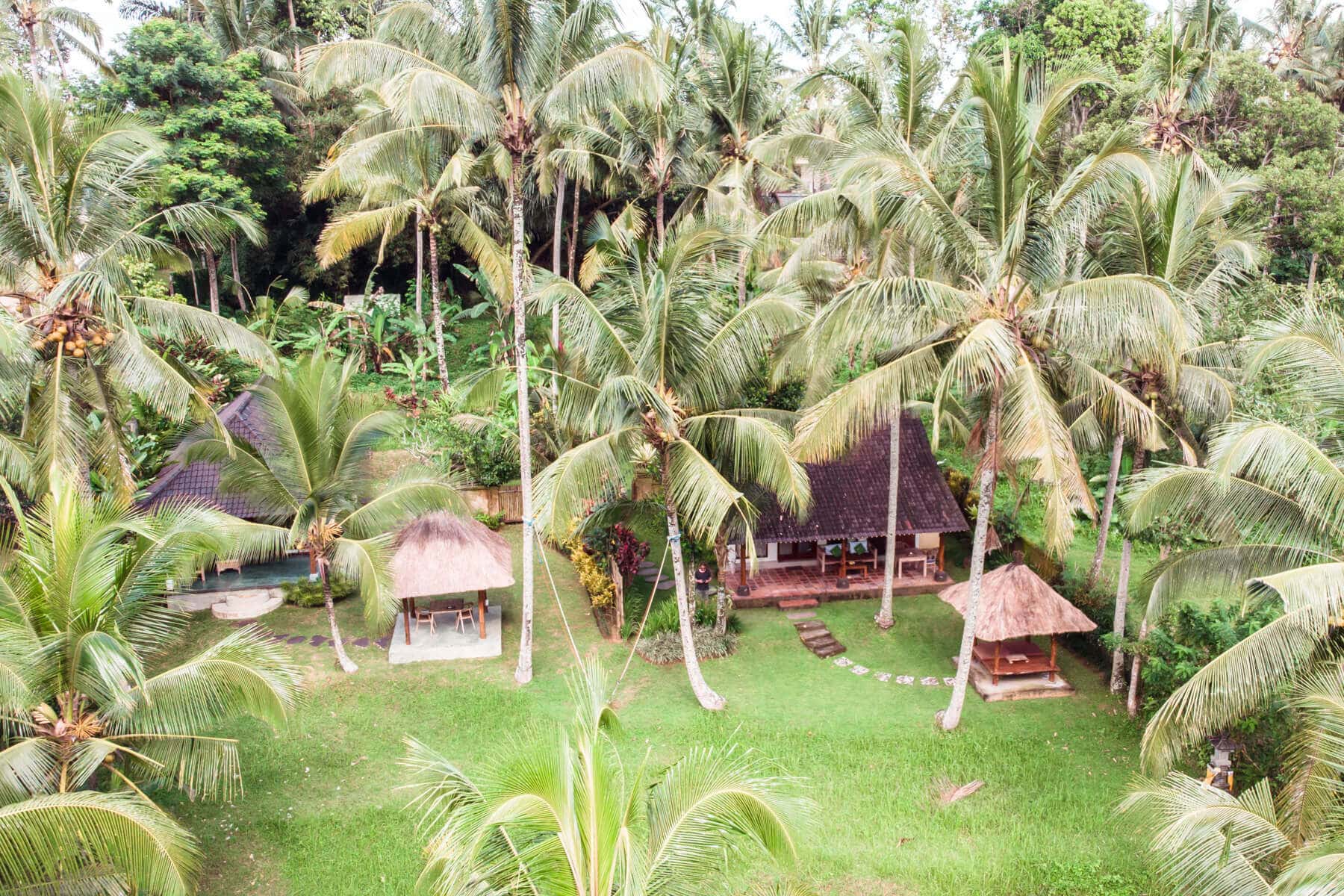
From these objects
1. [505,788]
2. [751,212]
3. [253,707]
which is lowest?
[253,707]

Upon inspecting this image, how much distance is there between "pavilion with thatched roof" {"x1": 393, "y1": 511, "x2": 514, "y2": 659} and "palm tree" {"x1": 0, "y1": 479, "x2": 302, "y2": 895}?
5.55 meters

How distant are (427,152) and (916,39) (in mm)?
8266

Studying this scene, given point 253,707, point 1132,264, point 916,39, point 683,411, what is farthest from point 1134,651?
point 253,707

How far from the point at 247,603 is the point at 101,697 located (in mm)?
9844

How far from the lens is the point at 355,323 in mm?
29484

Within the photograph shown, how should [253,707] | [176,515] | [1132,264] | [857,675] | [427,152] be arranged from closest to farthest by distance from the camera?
1. [253,707]
2. [176,515]
3. [1132,264]
4. [427,152]
5. [857,675]

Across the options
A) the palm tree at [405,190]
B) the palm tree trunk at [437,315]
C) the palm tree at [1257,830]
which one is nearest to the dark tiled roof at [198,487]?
the palm tree at [405,190]

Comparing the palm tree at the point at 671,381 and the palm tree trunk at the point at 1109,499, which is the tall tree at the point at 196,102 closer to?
the palm tree at the point at 671,381

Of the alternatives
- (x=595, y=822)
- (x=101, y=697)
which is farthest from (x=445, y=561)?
(x=595, y=822)

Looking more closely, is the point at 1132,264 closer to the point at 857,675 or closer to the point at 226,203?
the point at 857,675

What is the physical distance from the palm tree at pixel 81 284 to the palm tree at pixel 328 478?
0.93 meters

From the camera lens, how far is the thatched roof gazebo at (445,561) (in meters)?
15.7

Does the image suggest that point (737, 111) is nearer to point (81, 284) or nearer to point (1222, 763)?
point (81, 284)

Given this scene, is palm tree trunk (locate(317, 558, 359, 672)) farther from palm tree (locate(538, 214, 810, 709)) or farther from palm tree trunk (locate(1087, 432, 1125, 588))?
palm tree trunk (locate(1087, 432, 1125, 588))
